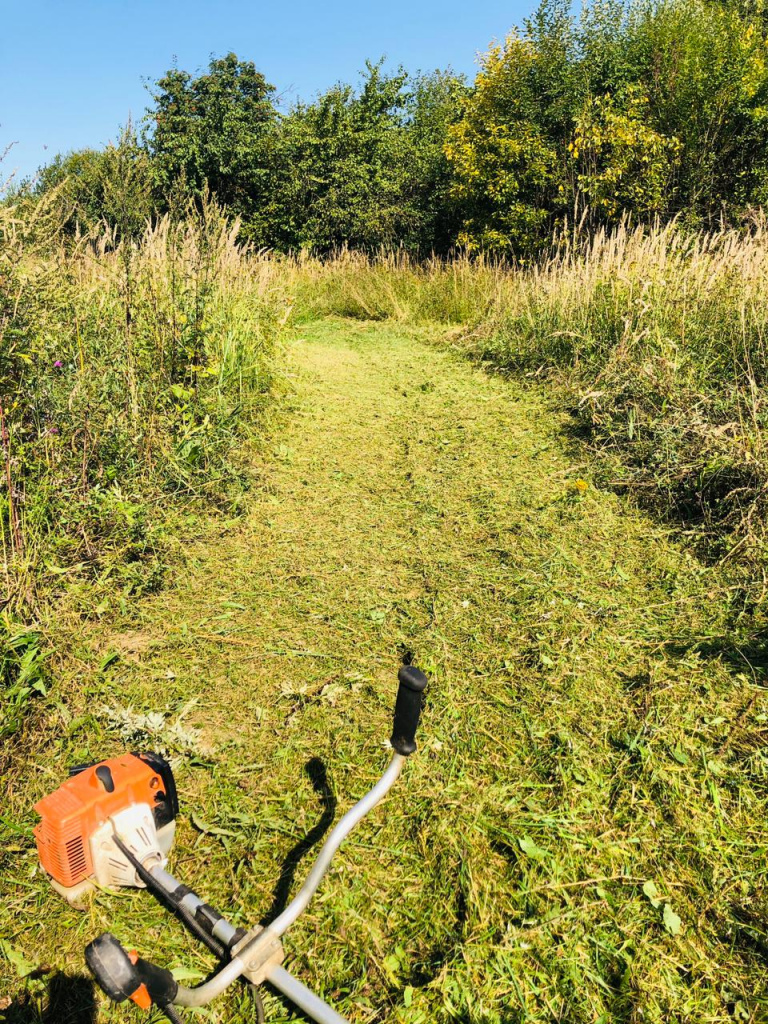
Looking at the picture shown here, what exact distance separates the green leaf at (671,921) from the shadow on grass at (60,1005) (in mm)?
1406

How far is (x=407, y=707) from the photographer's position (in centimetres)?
142

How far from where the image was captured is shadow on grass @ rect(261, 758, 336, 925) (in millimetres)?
1763

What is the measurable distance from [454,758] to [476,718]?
0.20 meters

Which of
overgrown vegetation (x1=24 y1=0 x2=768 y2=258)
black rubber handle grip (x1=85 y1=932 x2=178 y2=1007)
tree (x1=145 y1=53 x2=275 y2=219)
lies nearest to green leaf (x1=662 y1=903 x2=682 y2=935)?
black rubber handle grip (x1=85 y1=932 x2=178 y2=1007)

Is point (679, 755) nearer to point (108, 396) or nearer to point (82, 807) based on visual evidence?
point (82, 807)

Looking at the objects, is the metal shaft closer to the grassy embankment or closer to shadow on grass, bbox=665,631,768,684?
the grassy embankment

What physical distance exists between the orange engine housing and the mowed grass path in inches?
10.7

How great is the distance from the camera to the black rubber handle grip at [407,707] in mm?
1373

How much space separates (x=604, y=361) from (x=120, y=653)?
4.05m

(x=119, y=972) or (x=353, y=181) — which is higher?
(x=353, y=181)

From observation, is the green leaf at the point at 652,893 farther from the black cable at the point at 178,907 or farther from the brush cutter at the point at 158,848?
the black cable at the point at 178,907

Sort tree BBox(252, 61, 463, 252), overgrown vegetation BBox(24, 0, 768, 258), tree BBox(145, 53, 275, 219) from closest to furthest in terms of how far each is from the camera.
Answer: overgrown vegetation BBox(24, 0, 768, 258), tree BBox(252, 61, 463, 252), tree BBox(145, 53, 275, 219)

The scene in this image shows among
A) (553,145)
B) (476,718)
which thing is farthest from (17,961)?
(553,145)

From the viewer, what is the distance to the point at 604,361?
504 centimetres
